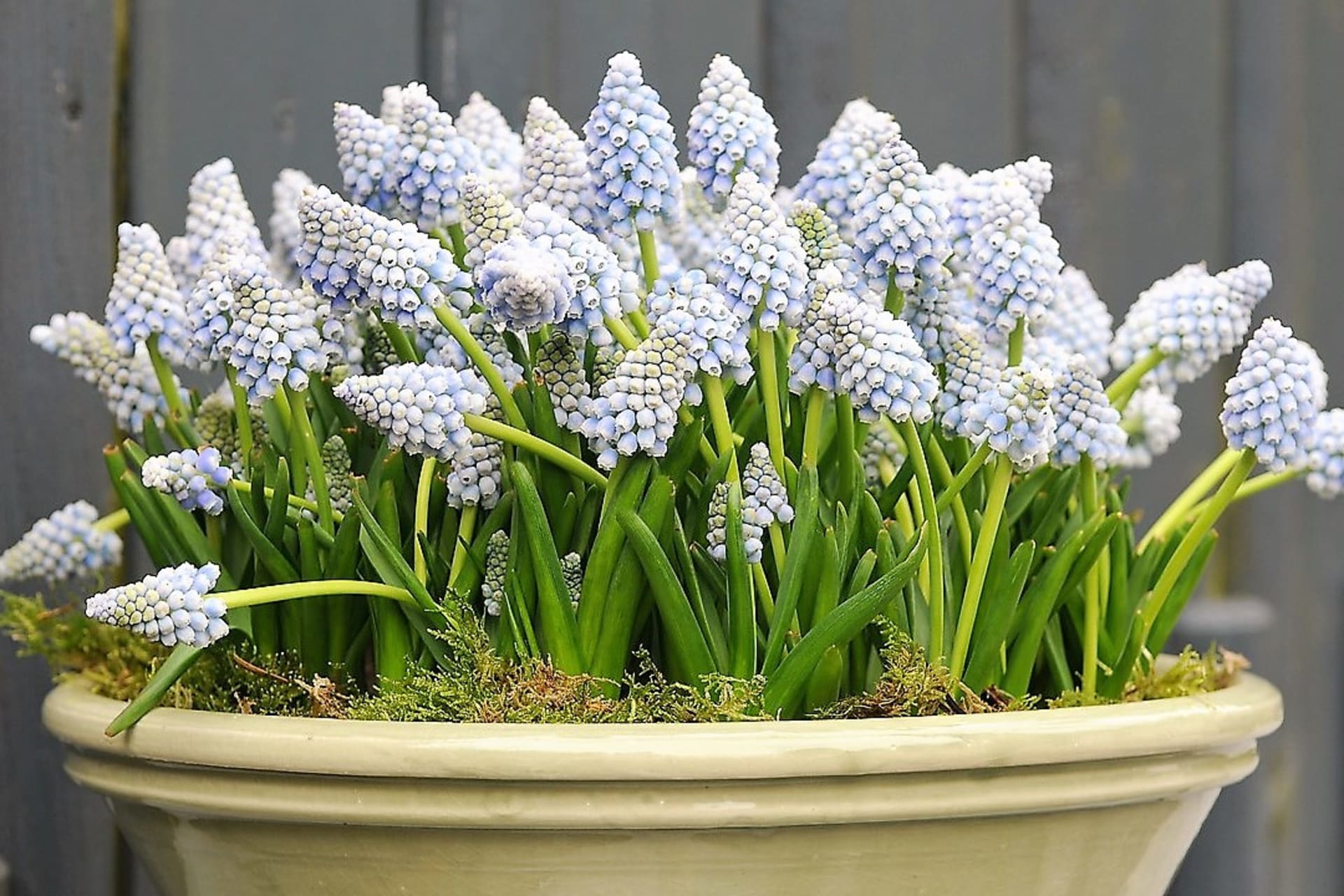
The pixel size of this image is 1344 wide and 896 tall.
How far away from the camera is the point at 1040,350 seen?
2.46ft

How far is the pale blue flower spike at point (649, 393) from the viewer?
56cm

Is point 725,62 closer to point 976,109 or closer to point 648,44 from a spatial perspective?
point 648,44

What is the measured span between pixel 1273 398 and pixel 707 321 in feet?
0.84

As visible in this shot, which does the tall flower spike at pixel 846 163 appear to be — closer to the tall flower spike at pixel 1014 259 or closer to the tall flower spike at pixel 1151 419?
the tall flower spike at pixel 1014 259

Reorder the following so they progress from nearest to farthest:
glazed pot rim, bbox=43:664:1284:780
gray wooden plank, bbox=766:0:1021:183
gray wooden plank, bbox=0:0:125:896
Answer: glazed pot rim, bbox=43:664:1284:780 → gray wooden plank, bbox=0:0:125:896 → gray wooden plank, bbox=766:0:1021:183

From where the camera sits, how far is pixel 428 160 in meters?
0.66

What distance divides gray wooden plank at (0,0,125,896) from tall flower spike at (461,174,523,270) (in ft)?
1.91

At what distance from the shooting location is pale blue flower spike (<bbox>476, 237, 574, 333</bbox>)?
54 cm

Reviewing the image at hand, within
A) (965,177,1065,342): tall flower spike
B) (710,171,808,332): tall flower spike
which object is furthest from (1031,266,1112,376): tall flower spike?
(710,171,808,332): tall flower spike

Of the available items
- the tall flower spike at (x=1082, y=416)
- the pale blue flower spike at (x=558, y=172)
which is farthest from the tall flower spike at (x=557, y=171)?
the tall flower spike at (x=1082, y=416)

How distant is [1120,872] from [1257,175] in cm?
118

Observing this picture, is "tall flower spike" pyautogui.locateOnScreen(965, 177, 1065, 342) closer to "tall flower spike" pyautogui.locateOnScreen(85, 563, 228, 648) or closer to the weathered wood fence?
"tall flower spike" pyautogui.locateOnScreen(85, 563, 228, 648)

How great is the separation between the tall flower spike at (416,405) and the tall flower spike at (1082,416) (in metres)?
0.27

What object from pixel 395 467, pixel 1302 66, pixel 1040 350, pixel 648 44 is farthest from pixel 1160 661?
pixel 1302 66
